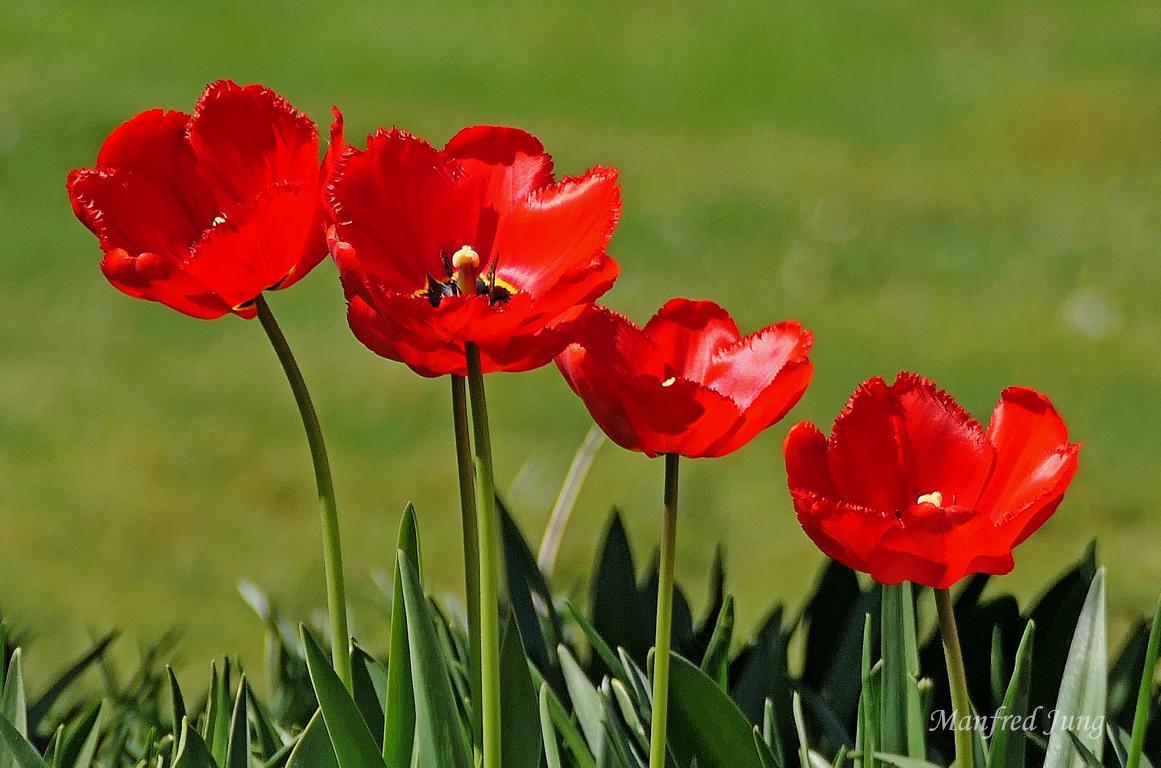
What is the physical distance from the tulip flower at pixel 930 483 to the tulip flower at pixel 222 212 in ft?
1.15

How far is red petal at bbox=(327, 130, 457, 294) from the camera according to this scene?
3.62ft

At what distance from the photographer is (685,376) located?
1229 mm

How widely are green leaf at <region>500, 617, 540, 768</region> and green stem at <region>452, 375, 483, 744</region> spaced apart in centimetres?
3

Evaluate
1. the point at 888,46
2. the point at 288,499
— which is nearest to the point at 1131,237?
the point at 888,46

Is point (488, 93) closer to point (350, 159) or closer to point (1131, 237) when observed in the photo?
point (1131, 237)

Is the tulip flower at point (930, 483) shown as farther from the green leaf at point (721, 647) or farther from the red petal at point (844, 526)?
the green leaf at point (721, 647)

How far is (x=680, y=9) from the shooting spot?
983 centimetres

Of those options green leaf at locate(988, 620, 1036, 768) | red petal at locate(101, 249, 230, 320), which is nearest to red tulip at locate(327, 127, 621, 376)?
red petal at locate(101, 249, 230, 320)

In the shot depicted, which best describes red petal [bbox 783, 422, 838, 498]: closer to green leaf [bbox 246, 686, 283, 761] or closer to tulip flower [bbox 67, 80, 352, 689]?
tulip flower [bbox 67, 80, 352, 689]

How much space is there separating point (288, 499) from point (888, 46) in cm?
564

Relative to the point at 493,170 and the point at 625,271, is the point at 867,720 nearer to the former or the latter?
the point at 493,170

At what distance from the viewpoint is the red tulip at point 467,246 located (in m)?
1.03

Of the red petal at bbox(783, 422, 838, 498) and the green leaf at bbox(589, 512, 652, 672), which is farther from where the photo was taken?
the green leaf at bbox(589, 512, 652, 672)

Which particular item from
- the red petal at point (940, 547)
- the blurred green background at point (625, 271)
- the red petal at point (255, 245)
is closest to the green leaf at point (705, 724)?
the red petal at point (940, 547)
